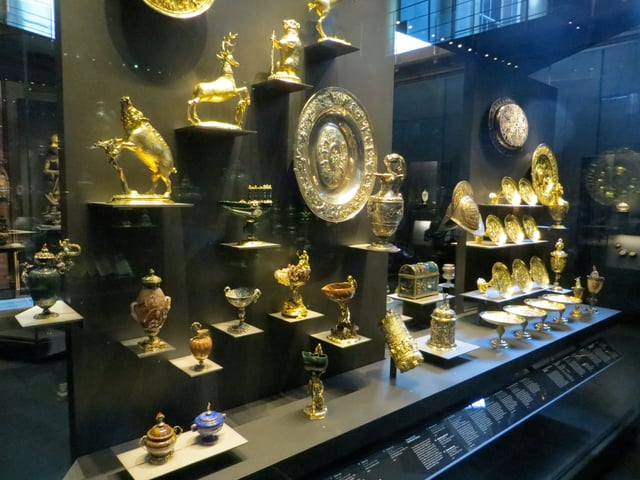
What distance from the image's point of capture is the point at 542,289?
411 centimetres

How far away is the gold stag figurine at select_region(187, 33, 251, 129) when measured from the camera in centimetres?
196

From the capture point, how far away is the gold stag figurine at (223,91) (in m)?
1.96

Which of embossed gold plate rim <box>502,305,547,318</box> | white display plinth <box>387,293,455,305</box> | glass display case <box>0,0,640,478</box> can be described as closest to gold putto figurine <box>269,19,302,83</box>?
glass display case <box>0,0,640,478</box>

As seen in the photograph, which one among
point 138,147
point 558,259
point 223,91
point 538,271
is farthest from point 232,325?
point 558,259

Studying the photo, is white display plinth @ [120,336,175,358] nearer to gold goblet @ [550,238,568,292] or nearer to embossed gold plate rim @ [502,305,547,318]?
embossed gold plate rim @ [502,305,547,318]

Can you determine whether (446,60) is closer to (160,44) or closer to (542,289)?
(542,289)

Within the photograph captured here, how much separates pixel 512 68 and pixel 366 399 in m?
3.24

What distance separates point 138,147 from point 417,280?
1930 millimetres

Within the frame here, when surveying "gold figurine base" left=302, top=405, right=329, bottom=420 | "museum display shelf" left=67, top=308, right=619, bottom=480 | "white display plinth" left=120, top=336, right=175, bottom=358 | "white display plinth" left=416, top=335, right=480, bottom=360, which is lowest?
"museum display shelf" left=67, top=308, right=619, bottom=480

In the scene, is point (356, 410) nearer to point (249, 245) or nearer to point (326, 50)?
point (249, 245)

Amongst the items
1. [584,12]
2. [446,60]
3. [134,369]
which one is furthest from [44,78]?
[584,12]

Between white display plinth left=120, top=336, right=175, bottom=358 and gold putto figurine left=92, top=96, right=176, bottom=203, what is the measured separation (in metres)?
0.59

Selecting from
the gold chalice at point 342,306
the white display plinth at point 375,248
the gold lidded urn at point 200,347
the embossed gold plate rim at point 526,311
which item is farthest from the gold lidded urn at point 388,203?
the embossed gold plate rim at point 526,311

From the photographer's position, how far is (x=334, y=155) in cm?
258
